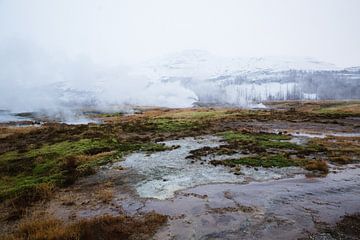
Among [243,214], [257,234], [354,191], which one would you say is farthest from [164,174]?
[354,191]

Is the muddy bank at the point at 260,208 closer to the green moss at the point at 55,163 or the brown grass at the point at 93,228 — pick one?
the brown grass at the point at 93,228

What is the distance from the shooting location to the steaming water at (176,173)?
17422 mm

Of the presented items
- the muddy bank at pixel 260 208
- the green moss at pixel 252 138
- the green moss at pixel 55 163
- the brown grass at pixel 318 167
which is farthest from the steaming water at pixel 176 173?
the green moss at pixel 252 138

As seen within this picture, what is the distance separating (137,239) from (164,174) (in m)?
9.03

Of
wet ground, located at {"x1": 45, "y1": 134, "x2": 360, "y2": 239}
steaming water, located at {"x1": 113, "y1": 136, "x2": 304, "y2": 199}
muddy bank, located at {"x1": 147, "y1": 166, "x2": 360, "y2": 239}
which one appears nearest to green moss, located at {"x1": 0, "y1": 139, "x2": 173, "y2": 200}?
wet ground, located at {"x1": 45, "y1": 134, "x2": 360, "y2": 239}

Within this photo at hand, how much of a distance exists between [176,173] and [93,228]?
9023 mm

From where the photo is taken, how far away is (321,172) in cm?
1967

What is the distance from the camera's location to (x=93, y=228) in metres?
11.9

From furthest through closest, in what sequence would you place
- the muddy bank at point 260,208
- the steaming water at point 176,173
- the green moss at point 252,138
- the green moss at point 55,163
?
the green moss at point 252,138, the green moss at point 55,163, the steaming water at point 176,173, the muddy bank at point 260,208

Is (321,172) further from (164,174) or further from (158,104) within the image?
(158,104)

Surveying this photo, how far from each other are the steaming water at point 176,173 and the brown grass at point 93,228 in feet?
10.9

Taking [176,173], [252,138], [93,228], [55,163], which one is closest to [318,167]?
[176,173]

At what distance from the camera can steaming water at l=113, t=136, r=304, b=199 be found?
17.4m

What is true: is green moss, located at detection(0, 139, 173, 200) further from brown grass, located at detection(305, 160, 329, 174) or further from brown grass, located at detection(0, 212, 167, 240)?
brown grass, located at detection(305, 160, 329, 174)
